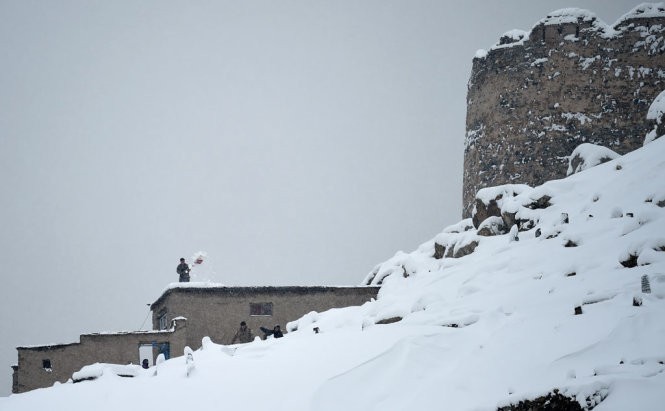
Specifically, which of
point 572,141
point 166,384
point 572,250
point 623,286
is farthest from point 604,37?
point 166,384

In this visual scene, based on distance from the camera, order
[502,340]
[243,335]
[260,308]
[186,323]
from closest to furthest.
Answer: [502,340], [243,335], [186,323], [260,308]

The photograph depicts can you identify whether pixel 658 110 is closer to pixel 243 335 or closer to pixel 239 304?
pixel 243 335

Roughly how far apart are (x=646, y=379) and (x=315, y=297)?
24.7 metres

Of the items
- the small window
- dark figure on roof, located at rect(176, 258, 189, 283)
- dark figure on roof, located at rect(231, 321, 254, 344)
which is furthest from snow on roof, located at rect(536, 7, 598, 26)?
dark figure on roof, located at rect(176, 258, 189, 283)

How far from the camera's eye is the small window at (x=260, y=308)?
113 ft

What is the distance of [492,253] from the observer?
23297 millimetres

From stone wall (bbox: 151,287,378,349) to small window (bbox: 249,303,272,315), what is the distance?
0.48 ft

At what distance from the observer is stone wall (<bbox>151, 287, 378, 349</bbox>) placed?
33406mm

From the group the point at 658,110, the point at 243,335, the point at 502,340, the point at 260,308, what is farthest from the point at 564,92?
the point at 502,340

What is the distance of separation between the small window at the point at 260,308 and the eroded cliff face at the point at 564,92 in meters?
11.7

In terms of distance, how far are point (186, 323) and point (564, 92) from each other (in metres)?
21.0

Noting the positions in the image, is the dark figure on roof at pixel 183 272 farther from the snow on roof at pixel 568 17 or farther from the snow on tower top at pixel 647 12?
the snow on tower top at pixel 647 12

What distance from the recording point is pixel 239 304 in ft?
112

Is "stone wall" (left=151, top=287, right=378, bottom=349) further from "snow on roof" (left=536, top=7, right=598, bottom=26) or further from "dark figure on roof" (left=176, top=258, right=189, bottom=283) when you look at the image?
"snow on roof" (left=536, top=7, right=598, bottom=26)
